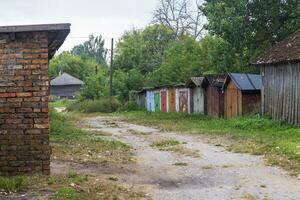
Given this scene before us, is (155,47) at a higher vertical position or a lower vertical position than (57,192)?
higher

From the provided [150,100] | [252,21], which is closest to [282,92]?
[252,21]

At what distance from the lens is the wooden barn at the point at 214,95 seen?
3048cm

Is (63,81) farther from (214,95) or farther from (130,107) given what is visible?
(214,95)

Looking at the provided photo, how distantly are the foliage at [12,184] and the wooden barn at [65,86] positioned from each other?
3392 inches

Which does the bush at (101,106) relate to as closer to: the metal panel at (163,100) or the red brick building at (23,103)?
the metal panel at (163,100)

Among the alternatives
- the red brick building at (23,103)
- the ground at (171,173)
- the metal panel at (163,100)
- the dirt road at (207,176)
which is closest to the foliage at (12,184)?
the ground at (171,173)

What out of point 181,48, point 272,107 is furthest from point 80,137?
point 181,48

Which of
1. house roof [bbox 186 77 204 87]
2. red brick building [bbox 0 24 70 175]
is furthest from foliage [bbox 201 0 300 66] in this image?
red brick building [bbox 0 24 70 175]

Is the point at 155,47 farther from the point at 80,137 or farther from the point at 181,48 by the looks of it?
the point at 80,137

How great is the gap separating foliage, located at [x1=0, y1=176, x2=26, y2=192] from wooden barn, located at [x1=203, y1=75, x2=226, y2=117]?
2198cm

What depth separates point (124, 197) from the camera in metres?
8.81

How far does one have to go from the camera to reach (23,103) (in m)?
9.88

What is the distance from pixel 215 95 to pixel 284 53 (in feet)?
27.7

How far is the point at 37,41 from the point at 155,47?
55.6 meters
